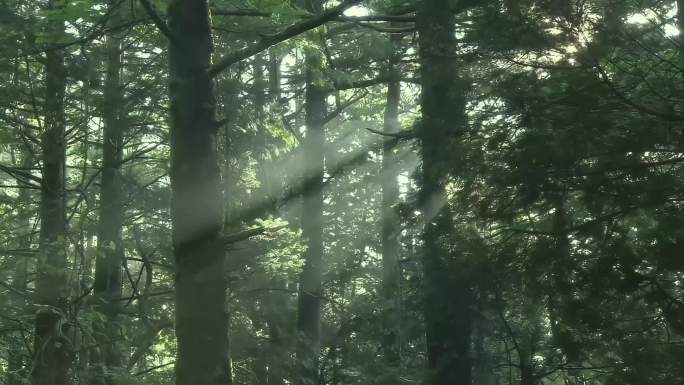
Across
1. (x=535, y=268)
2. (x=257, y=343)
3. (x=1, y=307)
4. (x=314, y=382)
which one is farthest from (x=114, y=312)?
(x=535, y=268)

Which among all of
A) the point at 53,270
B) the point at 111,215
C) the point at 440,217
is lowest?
the point at 53,270

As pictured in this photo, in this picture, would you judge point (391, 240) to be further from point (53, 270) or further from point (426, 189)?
point (53, 270)

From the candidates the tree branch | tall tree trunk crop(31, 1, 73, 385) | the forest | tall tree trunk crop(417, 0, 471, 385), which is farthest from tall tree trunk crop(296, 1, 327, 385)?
the tree branch

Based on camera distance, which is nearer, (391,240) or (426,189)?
(426,189)

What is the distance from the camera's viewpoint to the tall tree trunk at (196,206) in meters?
5.10

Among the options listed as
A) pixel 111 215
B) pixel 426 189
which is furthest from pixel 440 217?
pixel 111 215

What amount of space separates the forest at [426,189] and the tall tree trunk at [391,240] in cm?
18

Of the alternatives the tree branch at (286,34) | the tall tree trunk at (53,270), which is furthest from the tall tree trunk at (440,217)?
the tree branch at (286,34)

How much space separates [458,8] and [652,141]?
626 cm

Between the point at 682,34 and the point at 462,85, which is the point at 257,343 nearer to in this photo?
the point at 462,85

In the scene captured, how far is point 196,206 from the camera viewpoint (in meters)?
5.25

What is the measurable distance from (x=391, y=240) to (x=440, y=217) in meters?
8.04

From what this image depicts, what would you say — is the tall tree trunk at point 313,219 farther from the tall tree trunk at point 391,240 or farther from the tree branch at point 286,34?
the tree branch at point 286,34

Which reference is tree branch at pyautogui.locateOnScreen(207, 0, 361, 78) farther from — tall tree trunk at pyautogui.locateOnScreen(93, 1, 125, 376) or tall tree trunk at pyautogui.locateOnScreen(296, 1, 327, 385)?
tall tree trunk at pyautogui.locateOnScreen(296, 1, 327, 385)
